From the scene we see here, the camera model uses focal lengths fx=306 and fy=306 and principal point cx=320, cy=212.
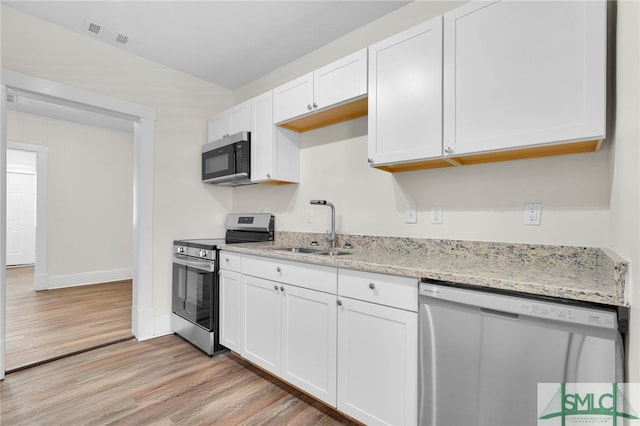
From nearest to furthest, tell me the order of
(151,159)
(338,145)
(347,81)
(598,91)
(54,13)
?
(598,91), (347,81), (54,13), (338,145), (151,159)

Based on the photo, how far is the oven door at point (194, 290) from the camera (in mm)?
2525

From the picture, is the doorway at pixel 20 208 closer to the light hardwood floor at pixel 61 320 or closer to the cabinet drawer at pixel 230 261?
the light hardwood floor at pixel 61 320

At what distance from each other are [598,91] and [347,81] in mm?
1312

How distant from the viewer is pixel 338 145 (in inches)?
98.3

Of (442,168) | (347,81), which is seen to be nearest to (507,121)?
(442,168)

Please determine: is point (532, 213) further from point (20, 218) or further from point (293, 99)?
point (20, 218)

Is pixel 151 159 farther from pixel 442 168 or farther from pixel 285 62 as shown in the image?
pixel 442 168

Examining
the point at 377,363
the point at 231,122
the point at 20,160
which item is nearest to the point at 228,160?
Answer: the point at 231,122

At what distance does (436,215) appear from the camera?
196 cm

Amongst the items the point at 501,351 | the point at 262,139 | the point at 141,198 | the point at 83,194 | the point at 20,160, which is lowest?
the point at 501,351

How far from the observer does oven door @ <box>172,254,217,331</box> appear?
Result: 2525 millimetres

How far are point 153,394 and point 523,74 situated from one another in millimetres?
2757

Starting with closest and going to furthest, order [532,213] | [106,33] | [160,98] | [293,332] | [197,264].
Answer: [532,213], [293,332], [106,33], [197,264], [160,98]

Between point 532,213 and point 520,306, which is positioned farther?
point 532,213
